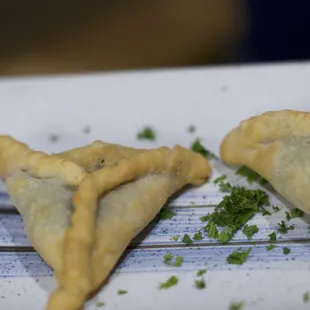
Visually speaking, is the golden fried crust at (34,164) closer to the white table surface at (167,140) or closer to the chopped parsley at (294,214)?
the white table surface at (167,140)

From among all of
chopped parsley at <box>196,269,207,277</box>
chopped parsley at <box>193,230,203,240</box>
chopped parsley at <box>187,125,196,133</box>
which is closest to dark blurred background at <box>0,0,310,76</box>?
chopped parsley at <box>187,125,196,133</box>

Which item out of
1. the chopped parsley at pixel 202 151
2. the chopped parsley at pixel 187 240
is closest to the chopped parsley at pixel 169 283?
the chopped parsley at pixel 187 240

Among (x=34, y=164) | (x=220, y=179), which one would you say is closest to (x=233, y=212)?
(x=220, y=179)

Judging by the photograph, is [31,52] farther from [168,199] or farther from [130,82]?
[168,199]

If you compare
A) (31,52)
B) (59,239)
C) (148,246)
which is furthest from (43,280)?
(31,52)

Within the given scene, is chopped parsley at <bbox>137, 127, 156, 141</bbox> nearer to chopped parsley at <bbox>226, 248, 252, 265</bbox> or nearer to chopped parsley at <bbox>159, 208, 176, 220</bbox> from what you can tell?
chopped parsley at <bbox>159, 208, 176, 220</bbox>
